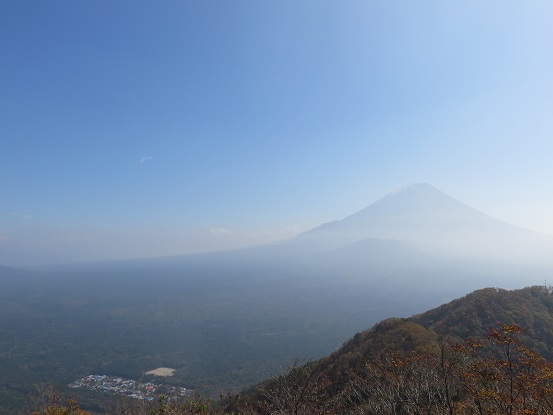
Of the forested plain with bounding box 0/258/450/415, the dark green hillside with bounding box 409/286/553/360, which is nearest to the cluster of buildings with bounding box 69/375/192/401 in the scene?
the forested plain with bounding box 0/258/450/415

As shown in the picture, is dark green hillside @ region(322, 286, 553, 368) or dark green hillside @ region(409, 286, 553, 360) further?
dark green hillside @ region(409, 286, 553, 360)

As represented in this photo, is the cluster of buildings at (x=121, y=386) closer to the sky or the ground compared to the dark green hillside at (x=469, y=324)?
closer to the ground

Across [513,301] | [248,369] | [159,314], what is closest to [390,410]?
[513,301]

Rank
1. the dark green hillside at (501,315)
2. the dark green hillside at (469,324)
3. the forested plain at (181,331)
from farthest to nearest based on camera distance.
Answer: the forested plain at (181,331), the dark green hillside at (501,315), the dark green hillside at (469,324)

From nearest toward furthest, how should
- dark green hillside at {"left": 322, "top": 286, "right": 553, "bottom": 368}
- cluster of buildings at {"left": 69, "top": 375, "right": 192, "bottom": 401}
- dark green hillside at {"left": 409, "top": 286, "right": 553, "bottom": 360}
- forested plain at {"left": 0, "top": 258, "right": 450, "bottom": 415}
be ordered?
dark green hillside at {"left": 322, "top": 286, "right": 553, "bottom": 368} → dark green hillside at {"left": 409, "top": 286, "right": 553, "bottom": 360} → cluster of buildings at {"left": 69, "top": 375, "right": 192, "bottom": 401} → forested plain at {"left": 0, "top": 258, "right": 450, "bottom": 415}

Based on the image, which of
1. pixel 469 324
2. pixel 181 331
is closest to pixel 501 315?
pixel 469 324

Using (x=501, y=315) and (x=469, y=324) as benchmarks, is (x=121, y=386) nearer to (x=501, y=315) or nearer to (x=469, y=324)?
(x=469, y=324)

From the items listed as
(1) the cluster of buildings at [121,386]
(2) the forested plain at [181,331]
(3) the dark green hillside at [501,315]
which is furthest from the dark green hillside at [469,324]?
(1) the cluster of buildings at [121,386]

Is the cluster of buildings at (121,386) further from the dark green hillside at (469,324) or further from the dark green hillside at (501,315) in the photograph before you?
the dark green hillside at (501,315)

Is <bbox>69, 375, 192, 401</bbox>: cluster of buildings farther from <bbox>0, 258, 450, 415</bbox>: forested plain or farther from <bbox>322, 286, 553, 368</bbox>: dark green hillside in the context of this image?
<bbox>322, 286, 553, 368</bbox>: dark green hillside
